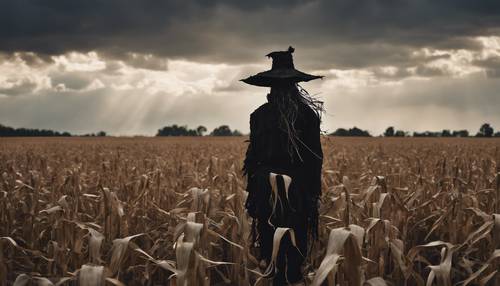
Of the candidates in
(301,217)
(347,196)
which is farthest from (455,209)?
(301,217)

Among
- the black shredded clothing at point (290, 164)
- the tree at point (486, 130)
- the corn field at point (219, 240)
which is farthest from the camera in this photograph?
the tree at point (486, 130)

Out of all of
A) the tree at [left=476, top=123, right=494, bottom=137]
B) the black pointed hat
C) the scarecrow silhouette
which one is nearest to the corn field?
the scarecrow silhouette

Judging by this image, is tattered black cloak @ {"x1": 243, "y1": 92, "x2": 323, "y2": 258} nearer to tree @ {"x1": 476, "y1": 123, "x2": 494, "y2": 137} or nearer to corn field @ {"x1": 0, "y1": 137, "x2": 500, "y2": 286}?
corn field @ {"x1": 0, "y1": 137, "x2": 500, "y2": 286}

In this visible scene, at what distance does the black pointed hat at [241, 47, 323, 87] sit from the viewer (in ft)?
11.6

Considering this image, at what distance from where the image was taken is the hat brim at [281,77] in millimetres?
3531

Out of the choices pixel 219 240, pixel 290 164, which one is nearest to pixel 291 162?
pixel 290 164

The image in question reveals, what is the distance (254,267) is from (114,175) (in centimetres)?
514

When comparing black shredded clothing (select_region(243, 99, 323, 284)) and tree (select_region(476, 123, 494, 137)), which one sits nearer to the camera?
black shredded clothing (select_region(243, 99, 323, 284))

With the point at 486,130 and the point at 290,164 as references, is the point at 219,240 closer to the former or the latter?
the point at 290,164

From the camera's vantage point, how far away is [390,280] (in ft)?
12.7

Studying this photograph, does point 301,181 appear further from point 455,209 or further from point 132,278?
point 455,209

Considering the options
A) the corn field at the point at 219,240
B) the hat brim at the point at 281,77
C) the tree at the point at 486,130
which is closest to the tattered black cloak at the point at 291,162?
the hat brim at the point at 281,77

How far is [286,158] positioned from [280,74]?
27.2 inches

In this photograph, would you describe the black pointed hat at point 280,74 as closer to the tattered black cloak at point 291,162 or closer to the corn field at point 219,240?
the tattered black cloak at point 291,162
